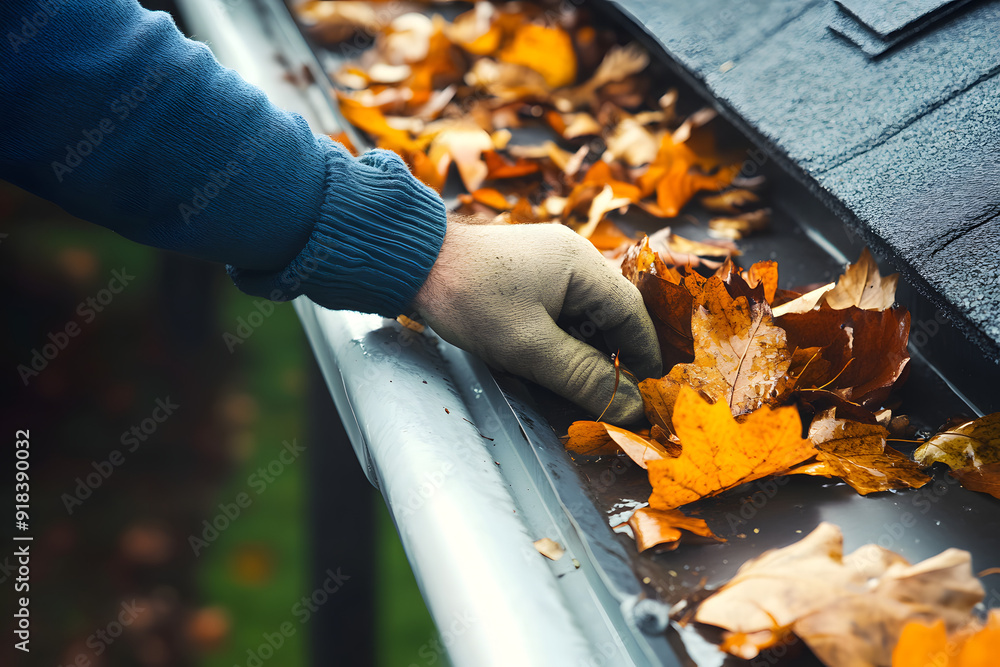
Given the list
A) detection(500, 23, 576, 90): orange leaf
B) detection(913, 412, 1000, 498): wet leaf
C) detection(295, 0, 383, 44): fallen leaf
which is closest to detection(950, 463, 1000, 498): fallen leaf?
detection(913, 412, 1000, 498): wet leaf

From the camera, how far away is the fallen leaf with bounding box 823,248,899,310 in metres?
0.87

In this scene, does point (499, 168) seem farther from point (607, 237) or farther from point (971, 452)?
point (971, 452)

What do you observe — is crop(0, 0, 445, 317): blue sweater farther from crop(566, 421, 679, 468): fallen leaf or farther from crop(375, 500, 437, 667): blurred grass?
crop(375, 500, 437, 667): blurred grass

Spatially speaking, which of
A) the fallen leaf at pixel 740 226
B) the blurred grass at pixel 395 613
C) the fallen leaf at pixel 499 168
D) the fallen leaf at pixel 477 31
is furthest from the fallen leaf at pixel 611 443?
the blurred grass at pixel 395 613

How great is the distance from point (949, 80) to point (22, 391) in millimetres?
2938

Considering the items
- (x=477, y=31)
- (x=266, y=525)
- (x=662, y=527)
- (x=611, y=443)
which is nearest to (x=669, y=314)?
(x=611, y=443)

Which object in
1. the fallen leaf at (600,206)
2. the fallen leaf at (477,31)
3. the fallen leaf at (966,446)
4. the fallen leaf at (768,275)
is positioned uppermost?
the fallen leaf at (477,31)

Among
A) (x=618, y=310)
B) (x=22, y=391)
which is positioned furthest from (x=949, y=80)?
(x=22, y=391)

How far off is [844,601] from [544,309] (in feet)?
1.56

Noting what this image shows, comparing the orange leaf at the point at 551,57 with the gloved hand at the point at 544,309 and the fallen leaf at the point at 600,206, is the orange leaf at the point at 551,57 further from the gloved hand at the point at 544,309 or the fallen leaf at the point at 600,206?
the gloved hand at the point at 544,309

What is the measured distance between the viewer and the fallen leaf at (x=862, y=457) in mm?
724

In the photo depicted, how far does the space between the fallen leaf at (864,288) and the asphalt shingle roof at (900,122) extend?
0.24 ft

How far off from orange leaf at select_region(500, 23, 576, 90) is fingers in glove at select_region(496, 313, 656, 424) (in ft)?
3.05

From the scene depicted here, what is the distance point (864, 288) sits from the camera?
896 millimetres
